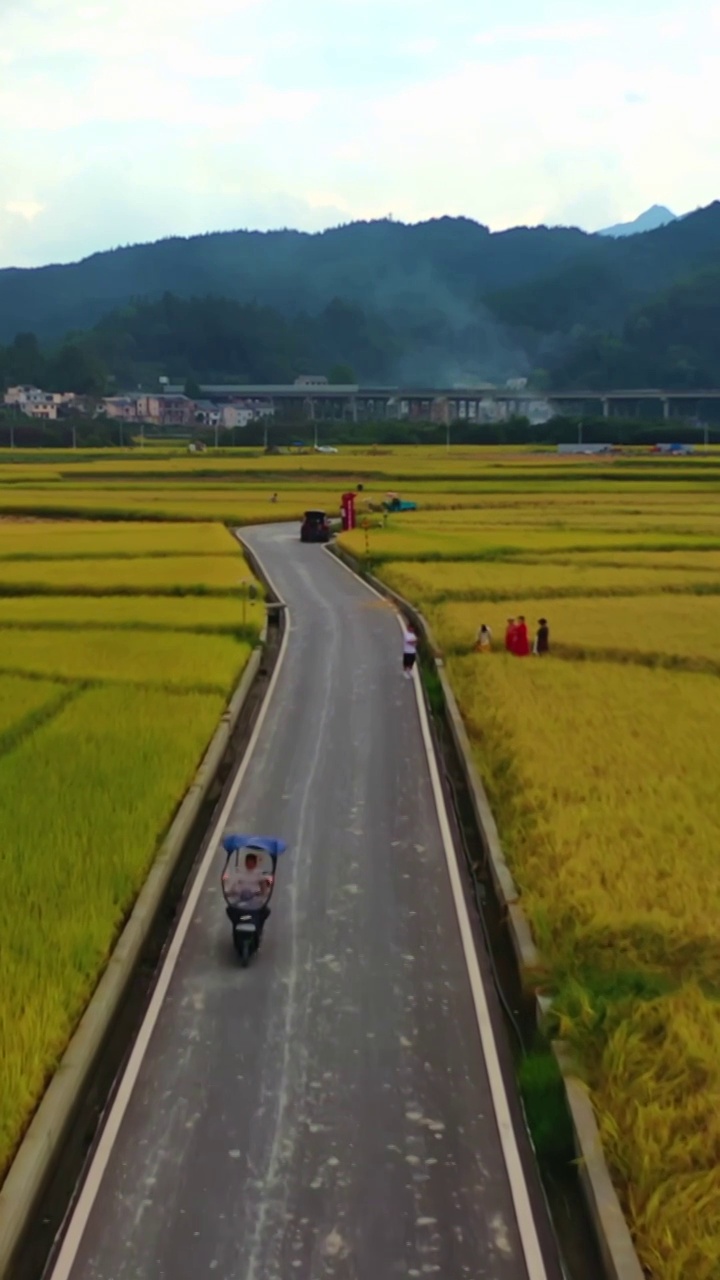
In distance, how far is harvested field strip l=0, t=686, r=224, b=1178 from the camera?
28.5 ft

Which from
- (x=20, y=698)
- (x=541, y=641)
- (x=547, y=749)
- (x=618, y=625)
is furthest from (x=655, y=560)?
(x=20, y=698)

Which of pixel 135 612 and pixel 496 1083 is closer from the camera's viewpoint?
pixel 496 1083

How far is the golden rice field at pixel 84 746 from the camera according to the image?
938cm

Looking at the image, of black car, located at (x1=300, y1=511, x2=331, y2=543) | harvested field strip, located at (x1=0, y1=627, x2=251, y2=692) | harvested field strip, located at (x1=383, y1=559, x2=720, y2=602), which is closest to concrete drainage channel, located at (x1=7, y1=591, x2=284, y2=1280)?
harvested field strip, located at (x1=0, y1=627, x2=251, y2=692)

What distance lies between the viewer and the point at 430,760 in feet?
54.9

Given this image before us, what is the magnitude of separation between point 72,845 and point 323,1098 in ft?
15.1

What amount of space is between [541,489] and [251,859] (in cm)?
5575

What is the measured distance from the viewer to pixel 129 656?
74.7 ft

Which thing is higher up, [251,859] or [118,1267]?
[251,859]

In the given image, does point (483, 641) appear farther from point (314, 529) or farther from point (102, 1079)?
point (314, 529)

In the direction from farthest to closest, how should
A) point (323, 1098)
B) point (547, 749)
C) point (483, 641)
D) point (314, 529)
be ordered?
point (314, 529) < point (483, 641) < point (547, 749) < point (323, 1098)

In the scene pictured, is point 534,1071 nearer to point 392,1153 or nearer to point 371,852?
point 392,1153

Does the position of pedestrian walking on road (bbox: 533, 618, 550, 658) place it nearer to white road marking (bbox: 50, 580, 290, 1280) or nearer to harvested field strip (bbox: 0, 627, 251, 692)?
harvested field strip (bbox: 0, 627, 251, 692)

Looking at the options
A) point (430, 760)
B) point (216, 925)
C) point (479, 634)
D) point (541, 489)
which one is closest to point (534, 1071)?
point (216, 925)
